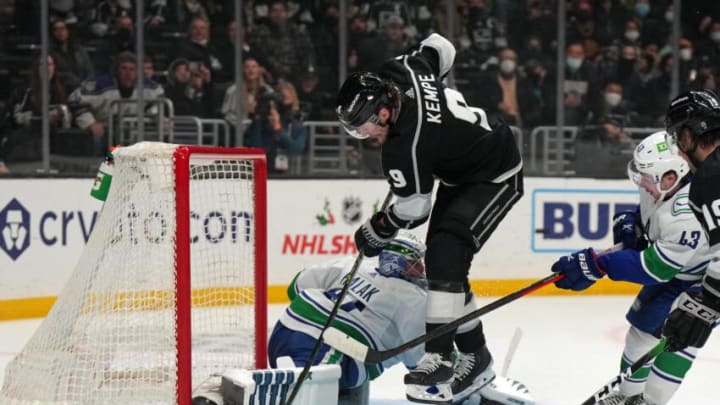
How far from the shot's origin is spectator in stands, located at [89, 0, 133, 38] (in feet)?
22.6

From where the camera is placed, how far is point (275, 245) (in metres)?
6.70

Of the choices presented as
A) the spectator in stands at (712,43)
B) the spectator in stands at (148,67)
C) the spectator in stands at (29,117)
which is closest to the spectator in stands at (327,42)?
the spectator in stands at (148,67)

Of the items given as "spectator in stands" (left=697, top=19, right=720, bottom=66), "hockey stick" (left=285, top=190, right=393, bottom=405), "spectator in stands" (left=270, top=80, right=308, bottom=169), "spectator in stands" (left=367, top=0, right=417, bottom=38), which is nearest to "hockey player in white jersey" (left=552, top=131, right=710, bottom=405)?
"hockey stick" (left=285, top=190, right=393, bottom=405)

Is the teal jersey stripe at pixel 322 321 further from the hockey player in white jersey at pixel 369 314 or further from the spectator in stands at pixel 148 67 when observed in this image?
the spectator in stands at pixel 148 67

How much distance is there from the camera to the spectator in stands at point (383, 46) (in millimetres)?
7555

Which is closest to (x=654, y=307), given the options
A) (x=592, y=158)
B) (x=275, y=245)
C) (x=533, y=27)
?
(x=275, y=245)

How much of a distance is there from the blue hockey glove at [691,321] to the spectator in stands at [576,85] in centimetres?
484

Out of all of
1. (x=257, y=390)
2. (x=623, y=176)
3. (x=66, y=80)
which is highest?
(x=66, y=80)

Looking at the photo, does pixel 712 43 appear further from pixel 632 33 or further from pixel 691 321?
pixel 691 321

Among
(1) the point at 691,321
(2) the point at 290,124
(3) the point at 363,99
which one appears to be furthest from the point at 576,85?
(1) the point at 691,321

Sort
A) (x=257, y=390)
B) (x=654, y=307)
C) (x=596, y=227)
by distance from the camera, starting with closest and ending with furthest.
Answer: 1. (x=257, y=390)
2. (x=654, y=307)
3. (x=596, y=227)

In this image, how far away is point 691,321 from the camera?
9.50ft

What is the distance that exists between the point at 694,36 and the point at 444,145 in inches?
206

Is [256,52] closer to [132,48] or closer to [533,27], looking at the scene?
[132,48]
